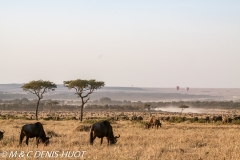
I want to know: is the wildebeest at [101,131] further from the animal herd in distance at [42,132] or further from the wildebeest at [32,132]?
the wildebeest at [32,132]

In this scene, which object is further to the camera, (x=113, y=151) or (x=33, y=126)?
(x=33, y=126)

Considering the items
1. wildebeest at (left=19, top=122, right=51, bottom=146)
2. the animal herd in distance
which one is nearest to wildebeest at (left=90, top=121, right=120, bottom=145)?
the animal herd in distance

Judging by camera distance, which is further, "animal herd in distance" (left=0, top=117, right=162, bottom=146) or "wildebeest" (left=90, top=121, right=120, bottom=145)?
"wildebeest" (left=90, top=121, right=120, bottom=145)

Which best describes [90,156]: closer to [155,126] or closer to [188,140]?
[188,140]

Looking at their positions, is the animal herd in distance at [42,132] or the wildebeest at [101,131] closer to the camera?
the animal herd in distance at [42,132]

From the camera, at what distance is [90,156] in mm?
14570

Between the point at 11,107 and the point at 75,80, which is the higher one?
the point at 75,80

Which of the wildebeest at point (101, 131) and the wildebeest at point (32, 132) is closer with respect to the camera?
the wildebeest at point (32, 132)

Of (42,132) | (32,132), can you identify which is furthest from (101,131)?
(32,132)

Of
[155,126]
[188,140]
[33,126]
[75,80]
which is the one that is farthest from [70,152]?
[75,80]

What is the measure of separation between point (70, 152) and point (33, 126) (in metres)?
3.90

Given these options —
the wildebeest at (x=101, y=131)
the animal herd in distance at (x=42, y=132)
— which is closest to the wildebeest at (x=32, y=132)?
the animal herd in distance at (x=42, y=132)

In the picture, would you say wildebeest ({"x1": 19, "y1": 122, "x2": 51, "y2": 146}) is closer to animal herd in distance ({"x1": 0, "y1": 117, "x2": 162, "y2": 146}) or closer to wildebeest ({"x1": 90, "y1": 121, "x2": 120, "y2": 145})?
animal herd in distance ({"x1": 0, "y1": 117, "x2": 162, "y2": 146})

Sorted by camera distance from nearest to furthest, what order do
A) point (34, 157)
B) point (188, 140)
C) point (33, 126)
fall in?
point (34, 157) → point (33, 126) → point (188, 140)
